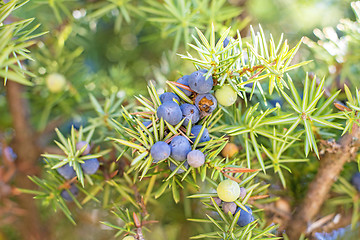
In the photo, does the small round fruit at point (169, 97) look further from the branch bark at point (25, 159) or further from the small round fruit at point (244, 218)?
the branch bark at point (25, 159)

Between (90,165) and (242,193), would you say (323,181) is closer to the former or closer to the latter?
(242,193)

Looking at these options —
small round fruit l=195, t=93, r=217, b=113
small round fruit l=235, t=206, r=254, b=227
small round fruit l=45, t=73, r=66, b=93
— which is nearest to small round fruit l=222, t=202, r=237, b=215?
small round fruit l=235, t=206, r=254, b=227

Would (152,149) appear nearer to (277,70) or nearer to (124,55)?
(277,70)

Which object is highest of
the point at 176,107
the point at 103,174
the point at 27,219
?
the point at 176,107

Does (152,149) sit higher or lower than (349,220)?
higher

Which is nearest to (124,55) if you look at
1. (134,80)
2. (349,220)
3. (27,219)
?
(134,80)

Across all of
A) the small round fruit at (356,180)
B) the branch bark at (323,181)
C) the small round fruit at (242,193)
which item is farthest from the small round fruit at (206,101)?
the small round fruit at (356,180)

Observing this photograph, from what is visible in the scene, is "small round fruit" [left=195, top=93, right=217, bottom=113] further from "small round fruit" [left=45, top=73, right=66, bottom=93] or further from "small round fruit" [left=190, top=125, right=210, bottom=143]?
"small round fruit" [left=45, top=73, right=66, bottom=93]
